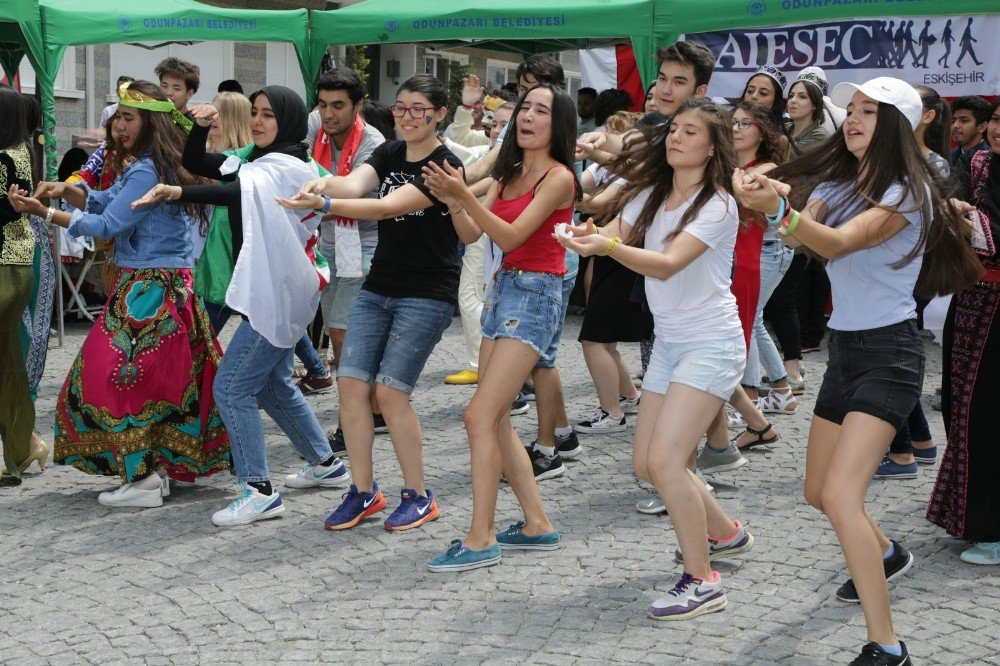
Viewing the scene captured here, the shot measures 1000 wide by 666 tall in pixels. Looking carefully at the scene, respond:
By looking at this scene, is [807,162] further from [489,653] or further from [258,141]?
[258,141]

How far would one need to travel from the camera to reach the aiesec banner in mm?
9398

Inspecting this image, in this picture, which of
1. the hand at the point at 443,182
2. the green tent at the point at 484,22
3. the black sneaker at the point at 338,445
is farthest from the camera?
the green tent at the point at 484,22

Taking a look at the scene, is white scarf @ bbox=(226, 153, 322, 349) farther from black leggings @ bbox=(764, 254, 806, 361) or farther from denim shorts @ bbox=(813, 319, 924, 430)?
black leggings @ bbox=(764, 254, 806, 361)

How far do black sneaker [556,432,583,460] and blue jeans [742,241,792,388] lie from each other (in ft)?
3.43

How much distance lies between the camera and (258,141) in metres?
5.41

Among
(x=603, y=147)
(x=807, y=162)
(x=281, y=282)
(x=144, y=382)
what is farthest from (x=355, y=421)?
(x=807, y=162)

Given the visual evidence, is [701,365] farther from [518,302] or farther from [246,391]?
[246,391]

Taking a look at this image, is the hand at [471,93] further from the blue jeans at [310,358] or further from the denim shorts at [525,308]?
the denim shorts at [525,308]

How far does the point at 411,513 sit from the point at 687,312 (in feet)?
5.40

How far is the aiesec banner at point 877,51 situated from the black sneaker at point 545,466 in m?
4.93

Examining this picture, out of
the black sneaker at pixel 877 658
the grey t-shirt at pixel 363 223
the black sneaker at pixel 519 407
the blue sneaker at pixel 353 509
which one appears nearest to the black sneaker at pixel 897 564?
the black sneaker at pixel 877 658

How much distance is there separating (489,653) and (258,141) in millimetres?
2618

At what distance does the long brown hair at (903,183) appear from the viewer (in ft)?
12.6

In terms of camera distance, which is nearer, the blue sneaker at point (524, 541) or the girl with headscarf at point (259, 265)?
the blue sneaker at point (524, 541)
